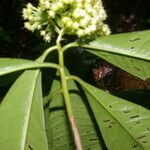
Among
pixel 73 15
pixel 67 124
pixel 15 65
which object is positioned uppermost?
pixel 73 15

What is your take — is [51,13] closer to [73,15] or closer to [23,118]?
[73,15]

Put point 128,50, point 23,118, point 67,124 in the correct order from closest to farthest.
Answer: point 23,118, point 128,50, point 67,124

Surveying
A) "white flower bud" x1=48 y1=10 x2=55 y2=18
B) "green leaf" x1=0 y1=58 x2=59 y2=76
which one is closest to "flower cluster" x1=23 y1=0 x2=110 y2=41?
"white flower bud" x1=48 y1=10 x2=55 y2=18

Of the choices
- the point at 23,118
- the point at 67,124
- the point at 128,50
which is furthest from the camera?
the point at 67,124

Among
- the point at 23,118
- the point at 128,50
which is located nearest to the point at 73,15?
the point at 128,50

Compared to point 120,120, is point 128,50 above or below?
above

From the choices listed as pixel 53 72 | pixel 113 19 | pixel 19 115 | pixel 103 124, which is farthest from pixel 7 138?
pixel 113 19
